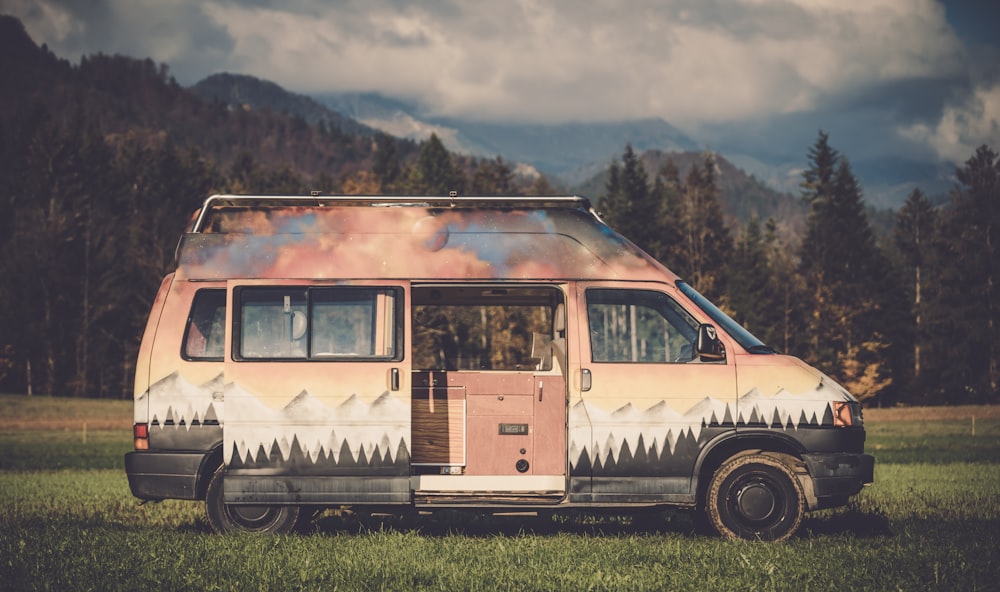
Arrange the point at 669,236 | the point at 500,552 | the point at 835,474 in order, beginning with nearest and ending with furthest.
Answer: the point at 500,552 → the point at 835,474 → the point at 669,236

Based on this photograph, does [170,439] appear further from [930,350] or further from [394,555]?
[930,350]

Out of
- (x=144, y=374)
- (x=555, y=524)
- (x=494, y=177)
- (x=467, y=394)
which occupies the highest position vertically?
(x=494, y=177)

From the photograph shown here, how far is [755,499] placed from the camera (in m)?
9.72

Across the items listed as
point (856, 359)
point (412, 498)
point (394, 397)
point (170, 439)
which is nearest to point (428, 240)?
point (394, 397)

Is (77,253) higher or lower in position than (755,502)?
higher

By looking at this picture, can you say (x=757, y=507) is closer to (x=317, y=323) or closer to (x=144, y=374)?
(x=317, y=323)

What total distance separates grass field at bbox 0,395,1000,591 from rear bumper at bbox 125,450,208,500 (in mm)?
432

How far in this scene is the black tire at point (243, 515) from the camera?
32.6 feet

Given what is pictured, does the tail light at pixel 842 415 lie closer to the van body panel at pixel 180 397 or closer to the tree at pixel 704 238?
the van body panel at pixel 180 397

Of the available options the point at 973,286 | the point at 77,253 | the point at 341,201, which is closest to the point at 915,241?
the point at 973,286

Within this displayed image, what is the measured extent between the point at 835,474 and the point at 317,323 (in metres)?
5.17

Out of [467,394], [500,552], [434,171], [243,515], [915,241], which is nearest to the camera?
[500,552]

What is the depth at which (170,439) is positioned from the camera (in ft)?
32.0

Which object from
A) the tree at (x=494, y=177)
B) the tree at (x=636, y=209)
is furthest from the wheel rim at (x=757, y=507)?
the tree at (x=494, y=177)
